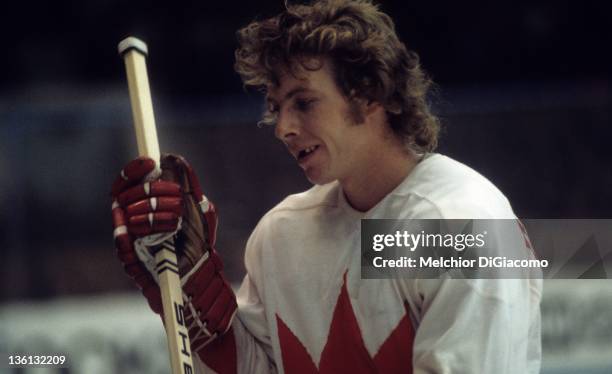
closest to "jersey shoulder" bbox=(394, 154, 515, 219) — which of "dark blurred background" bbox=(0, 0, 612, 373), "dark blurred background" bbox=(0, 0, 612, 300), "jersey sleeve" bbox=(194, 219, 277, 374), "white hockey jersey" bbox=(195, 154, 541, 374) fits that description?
"white hockey jersey" bbox=(195, 154, 541, 374)

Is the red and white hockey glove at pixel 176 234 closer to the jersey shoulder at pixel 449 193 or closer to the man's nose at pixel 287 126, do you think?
the man's nose at pixel 287 126

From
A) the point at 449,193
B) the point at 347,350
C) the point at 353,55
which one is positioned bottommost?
the point at 347,350

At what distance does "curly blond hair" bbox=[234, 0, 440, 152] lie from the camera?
48.9 inches

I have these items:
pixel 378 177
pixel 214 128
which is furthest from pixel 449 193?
pixel 214 128

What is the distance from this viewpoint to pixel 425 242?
1.18 m

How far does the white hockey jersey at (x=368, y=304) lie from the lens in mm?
1101

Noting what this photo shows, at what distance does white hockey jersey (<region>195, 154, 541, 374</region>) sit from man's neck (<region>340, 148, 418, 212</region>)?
0.06 ft

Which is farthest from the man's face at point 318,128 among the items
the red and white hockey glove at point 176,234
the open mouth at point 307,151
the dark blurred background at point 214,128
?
the dark blurred background at point 214,128

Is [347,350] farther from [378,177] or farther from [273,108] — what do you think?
[273,108]

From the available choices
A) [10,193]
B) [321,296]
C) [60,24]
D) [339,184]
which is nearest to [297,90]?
[339,184]

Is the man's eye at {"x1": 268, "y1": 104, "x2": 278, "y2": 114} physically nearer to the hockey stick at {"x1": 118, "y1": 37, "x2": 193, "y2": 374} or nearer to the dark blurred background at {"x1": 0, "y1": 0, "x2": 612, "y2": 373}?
the hockey stick at {"x1": 118, "y1": 37, "x2": 193, "y2": 374}

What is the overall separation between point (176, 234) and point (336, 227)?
22cm

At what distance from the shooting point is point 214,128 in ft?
8.29

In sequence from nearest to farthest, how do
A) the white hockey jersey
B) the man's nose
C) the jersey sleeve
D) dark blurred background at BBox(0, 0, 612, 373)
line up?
the white hockey jersey, the man's nose, the jersey sleeve, dark blurred background at BBox(0, 0, 612, 373)
